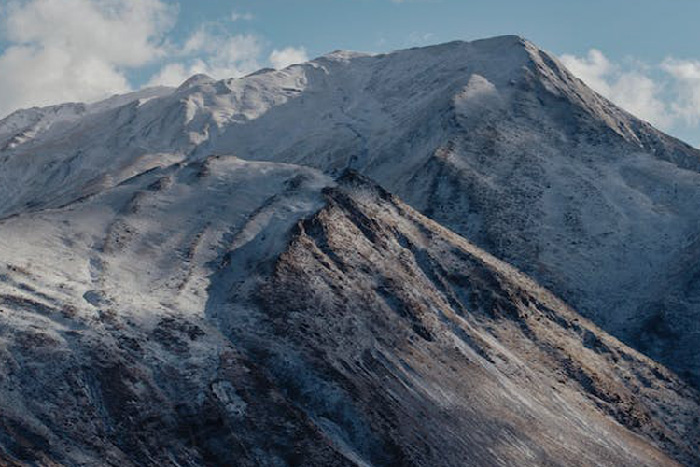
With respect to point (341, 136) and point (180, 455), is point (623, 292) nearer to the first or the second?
point (180, 455)

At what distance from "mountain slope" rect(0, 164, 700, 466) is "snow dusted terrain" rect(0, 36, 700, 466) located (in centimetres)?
17

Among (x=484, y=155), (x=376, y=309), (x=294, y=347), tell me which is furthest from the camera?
(x=484, y=155)

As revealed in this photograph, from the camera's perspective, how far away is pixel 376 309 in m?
64.6

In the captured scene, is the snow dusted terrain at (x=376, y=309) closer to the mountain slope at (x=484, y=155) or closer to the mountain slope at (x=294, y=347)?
the mountain slope at (x=294, y=347)

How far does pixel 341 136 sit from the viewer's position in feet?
479

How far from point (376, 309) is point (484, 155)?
51113 mm

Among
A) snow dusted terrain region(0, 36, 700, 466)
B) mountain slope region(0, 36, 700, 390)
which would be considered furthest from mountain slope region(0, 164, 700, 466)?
mountain slope region(0, 36, 700, 390)

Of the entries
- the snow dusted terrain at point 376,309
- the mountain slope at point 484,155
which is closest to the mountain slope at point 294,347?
the snow dusted terrain at point 376,309

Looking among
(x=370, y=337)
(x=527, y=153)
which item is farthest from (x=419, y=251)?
(x=527, y=153)

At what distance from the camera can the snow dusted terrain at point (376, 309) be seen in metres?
48.4

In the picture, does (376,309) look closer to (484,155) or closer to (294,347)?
(294,347)

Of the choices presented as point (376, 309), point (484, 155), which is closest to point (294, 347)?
point (376, 309)

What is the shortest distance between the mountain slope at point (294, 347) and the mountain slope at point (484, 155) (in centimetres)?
1118

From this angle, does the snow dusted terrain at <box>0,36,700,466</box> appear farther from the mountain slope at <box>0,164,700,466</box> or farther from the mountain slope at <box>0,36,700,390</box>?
the mountain slope at <box>0,36,700,390</box>
